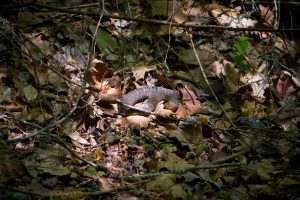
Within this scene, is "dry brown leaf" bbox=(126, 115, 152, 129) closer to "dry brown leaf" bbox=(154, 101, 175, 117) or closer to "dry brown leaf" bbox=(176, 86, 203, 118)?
"dry brown leaf" bbox=(154, 101, 175, 117)

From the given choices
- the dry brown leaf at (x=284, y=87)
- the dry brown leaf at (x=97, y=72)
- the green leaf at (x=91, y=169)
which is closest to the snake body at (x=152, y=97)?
the dry brown leaf at (x=97, y=72)

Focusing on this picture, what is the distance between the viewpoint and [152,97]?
4.27 meters

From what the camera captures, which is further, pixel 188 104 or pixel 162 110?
pixel 188 104

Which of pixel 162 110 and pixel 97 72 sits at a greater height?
pixel 97 72

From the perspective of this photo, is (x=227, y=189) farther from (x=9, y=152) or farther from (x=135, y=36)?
(x=135, y=36)

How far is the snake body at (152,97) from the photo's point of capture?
414 cm

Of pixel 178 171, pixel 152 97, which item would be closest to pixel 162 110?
pixel 152 97

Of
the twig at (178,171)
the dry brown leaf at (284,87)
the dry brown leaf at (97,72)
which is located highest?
the dry brown leaf at (97,72)

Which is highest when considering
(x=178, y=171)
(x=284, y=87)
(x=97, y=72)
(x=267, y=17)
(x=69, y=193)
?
(x=267, y=17)

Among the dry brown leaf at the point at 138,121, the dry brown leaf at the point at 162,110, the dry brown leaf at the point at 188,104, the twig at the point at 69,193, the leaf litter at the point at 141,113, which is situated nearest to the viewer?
the twig at the point at 69,193

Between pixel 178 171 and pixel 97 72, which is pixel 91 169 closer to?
pixel 178 171

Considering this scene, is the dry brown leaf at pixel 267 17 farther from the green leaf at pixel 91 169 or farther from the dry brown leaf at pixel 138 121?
the green leaf at pixel 91 169

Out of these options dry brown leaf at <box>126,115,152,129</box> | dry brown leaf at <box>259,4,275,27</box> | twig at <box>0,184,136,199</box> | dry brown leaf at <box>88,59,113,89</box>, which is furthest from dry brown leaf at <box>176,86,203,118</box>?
dry brown leaf at <box>259,4,275,27</box>

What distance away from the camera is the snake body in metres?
4.14
